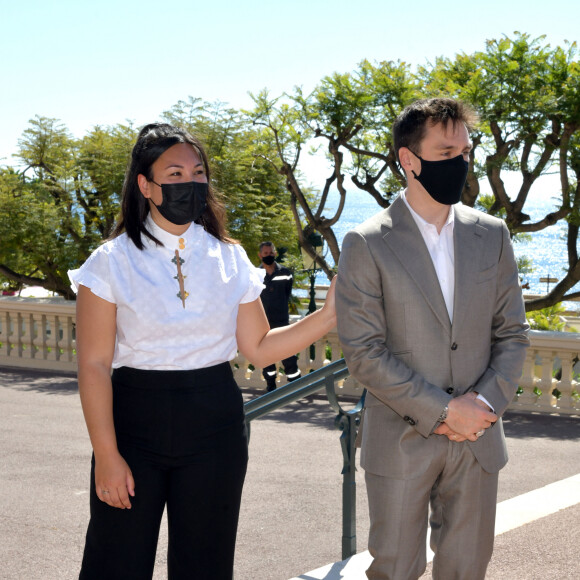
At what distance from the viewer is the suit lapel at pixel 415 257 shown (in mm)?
2982

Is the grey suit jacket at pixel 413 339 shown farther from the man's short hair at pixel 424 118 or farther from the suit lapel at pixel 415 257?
the man's short hair at pixel 424 118

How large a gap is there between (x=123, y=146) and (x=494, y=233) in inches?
554

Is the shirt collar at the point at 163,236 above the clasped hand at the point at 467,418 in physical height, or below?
above

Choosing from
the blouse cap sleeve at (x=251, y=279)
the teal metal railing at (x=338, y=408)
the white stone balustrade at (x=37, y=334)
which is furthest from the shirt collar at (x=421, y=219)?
the white stone balustrade at (x=37, y=334)

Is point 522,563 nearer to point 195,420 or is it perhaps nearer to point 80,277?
point 195,420

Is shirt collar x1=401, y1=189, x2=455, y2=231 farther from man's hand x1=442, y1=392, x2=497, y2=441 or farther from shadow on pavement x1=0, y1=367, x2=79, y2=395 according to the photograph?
shadow on pavement x1=0, y1=367, x2=79, y2=395

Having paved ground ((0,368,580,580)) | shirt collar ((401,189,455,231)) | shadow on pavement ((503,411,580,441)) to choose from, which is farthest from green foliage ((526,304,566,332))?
shirt collar ((401,189,455,231))

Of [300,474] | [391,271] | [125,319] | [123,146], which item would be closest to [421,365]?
[391,271]

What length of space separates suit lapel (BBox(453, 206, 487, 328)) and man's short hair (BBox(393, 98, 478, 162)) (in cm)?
32

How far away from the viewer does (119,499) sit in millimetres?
2645

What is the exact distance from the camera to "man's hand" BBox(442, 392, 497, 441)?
2877 millimetres

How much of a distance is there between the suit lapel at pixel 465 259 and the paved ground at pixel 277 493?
1.76 meters

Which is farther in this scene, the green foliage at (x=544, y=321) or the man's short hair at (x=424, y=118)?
the green foliage at (x=544, y=321)

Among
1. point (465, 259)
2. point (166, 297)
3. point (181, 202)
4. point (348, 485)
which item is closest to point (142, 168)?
point (181, 202)
